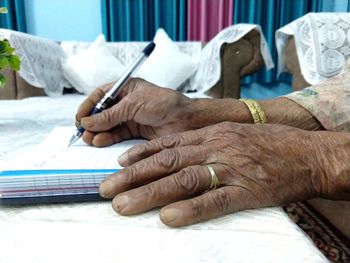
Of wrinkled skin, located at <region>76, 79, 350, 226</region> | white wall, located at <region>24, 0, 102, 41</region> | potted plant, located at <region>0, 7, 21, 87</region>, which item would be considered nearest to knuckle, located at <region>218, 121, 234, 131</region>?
wrinkled skin, located at <region>76, 79, 350, 226</region>

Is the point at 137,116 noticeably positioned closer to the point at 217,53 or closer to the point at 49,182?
the point at 49,182

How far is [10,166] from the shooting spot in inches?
17.2

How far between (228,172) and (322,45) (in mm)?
1509

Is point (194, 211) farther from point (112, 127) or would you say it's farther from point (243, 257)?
point (112, 127)

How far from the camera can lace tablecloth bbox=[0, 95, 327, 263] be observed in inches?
11.1

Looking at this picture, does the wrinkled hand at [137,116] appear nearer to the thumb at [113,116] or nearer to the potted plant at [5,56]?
the thumb at [113,116]

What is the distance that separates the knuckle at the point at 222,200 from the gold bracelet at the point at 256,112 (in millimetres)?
325

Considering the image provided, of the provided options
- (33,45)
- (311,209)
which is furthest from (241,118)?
(33,45)

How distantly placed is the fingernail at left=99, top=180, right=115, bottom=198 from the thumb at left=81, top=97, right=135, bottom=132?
0.78 feet

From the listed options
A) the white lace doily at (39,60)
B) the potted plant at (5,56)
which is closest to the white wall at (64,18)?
the white lace doily at (39,60)

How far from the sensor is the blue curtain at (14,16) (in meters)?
2.94

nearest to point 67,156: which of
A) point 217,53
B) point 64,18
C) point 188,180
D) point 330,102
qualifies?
point 188,180

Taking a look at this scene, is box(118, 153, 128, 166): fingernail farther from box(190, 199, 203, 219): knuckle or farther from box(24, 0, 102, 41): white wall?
box(24, 0, 102, 41): white wall

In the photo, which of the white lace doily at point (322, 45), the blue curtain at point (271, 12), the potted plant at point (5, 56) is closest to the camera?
the potted plant at point (5, 56)
